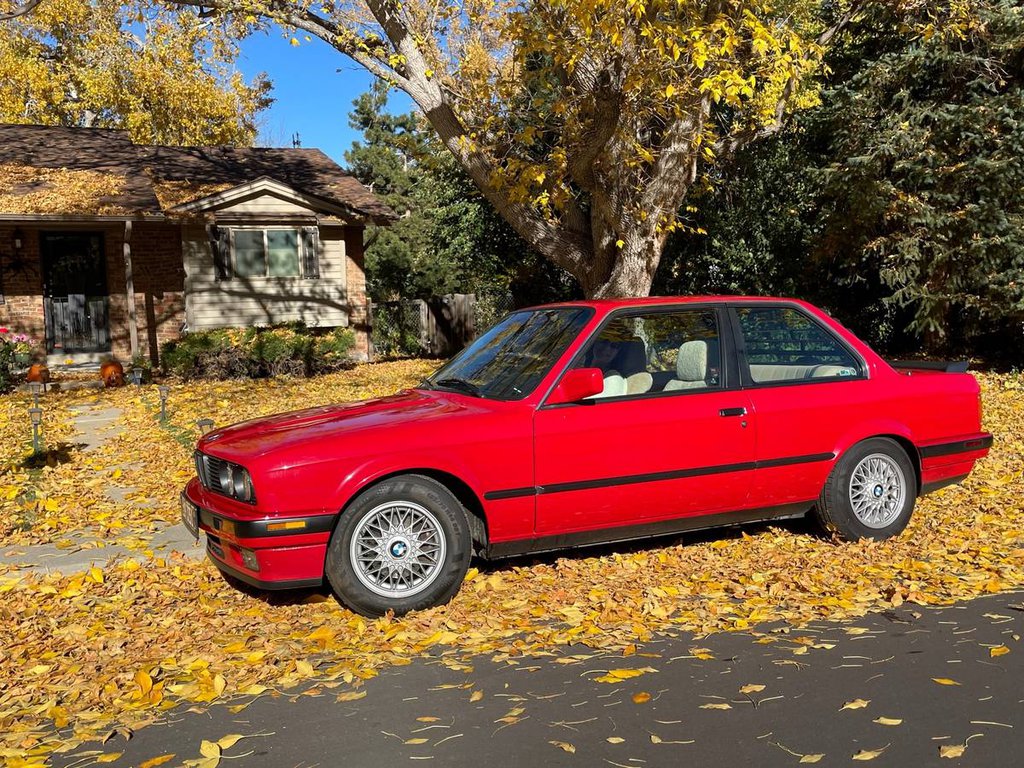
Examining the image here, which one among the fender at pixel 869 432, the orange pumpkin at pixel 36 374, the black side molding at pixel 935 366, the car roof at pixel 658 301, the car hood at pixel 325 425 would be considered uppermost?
the car roof at pixel 658 301

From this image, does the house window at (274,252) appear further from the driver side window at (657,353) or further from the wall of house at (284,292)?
the driver side window at (657,353)

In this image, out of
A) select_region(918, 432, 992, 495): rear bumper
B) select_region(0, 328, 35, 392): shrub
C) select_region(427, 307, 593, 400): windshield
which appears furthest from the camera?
select_region(0, 328, 35, 392): shrub

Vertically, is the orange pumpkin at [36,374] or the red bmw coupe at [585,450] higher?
the orange pumpkin at [36,374]

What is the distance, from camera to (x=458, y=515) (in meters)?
5.07

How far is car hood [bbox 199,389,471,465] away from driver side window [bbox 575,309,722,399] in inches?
33.6

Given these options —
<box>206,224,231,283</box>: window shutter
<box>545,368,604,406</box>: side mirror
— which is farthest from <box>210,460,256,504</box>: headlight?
<box>206,224,231,283</box>: window shutter

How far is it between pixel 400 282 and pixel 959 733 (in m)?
28.6

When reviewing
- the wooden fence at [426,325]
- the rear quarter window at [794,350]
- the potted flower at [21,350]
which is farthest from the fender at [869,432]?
the wooden fence at [426,325]

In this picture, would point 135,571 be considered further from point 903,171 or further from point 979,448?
point 903,171

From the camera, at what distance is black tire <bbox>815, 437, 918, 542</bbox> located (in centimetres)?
612

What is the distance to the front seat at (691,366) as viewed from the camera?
584 cm

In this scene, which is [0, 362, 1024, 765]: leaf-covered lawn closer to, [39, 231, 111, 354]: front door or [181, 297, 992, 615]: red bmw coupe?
[181, 297, 992, 615]: red bmw coupe

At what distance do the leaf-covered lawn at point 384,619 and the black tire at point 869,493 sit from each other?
128 millimetres

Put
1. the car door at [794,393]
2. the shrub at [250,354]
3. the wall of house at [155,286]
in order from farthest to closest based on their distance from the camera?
the wall of house at [155,286]
the shrub at [250,354]
the car door at [794,393]
